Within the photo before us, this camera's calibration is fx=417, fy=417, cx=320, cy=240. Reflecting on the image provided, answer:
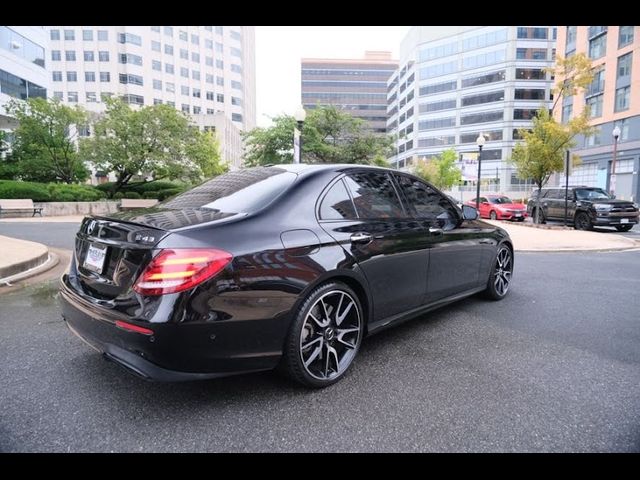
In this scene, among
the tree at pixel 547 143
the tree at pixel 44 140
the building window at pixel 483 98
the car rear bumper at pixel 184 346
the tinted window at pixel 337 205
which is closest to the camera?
the car rear bumper at pixel 184 346

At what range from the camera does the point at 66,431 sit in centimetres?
228

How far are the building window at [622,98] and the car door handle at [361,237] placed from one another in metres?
49.5

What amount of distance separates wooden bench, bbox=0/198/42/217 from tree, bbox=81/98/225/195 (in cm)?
721

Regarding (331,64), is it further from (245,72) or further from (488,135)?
(488,135)

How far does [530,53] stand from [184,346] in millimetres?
79269

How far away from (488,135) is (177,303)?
74413 millimetres

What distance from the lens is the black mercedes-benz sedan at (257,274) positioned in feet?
7.47

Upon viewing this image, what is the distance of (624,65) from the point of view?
40.8 metres

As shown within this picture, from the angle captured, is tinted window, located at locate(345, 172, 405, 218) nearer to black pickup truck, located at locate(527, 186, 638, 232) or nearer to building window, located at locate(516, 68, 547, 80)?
black pickup truck, located at locate(527, 186, 638, 232)

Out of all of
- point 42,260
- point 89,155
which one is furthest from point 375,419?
point 89,155

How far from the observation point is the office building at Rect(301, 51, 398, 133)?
391ft

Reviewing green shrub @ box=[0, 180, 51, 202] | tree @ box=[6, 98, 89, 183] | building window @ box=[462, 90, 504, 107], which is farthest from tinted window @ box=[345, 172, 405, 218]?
building window @ box=[462, 90, 504, 107]

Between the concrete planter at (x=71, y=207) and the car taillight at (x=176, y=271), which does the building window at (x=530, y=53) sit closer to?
the concrete planter at (x=71, y=207)

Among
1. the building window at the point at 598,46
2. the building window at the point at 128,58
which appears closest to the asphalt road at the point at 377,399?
the building window at the point at 598,46
